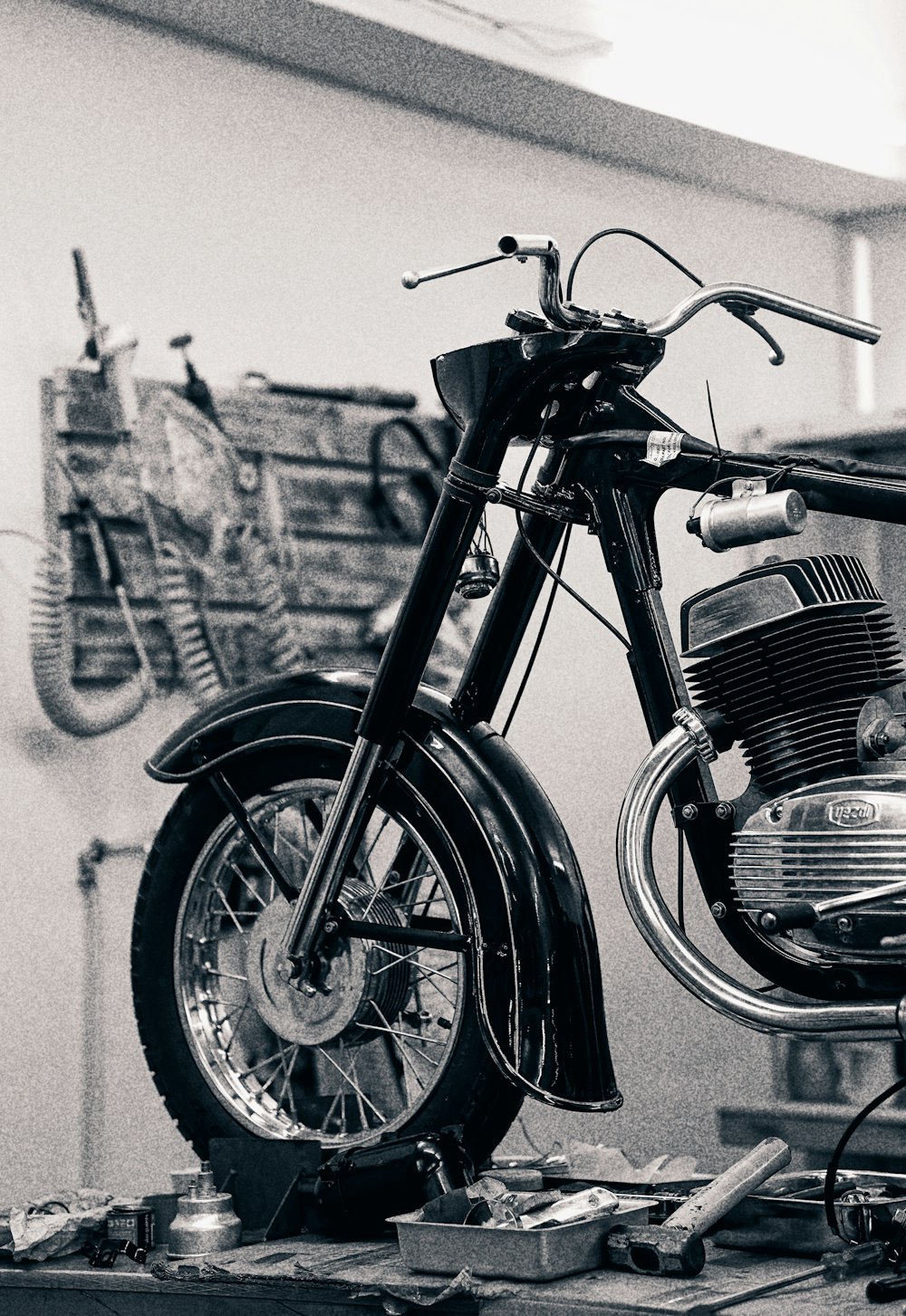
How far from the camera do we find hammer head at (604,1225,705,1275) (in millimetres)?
1752

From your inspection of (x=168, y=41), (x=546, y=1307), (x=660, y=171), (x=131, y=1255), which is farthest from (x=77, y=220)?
(x=546, y=1307)

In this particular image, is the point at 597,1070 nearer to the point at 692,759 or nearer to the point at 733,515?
the point at 692,759

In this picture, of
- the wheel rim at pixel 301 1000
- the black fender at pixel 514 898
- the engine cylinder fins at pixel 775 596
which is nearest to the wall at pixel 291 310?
the wheel rim at pixel 301 1000

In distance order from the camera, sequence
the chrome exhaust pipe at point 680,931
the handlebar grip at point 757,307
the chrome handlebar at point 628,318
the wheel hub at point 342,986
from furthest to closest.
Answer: the wheel hub at point 342,986, the handlebar grip at point 757,307, the chrome handlebar at point 628,318, the chrome exhaust pipe at point 680,931

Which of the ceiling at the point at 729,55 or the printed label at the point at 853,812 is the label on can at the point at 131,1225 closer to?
the printed label at the point at 853,812

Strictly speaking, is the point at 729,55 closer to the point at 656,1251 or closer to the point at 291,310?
the point at 291,310

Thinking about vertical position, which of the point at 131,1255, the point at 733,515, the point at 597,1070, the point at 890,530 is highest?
the point at 890,530

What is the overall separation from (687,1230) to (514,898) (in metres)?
0.46

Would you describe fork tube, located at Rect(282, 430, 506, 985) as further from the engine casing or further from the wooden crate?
the wooden crate

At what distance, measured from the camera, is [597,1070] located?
2.05m

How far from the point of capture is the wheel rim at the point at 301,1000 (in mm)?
2219

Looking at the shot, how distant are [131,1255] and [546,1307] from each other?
2.03 ft

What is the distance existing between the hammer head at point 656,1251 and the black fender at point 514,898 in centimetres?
23

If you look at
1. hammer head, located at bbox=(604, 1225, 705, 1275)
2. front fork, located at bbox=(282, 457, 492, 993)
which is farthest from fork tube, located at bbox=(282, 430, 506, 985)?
hammer head, located at bbox=(604, 1225, 705, 1275)
